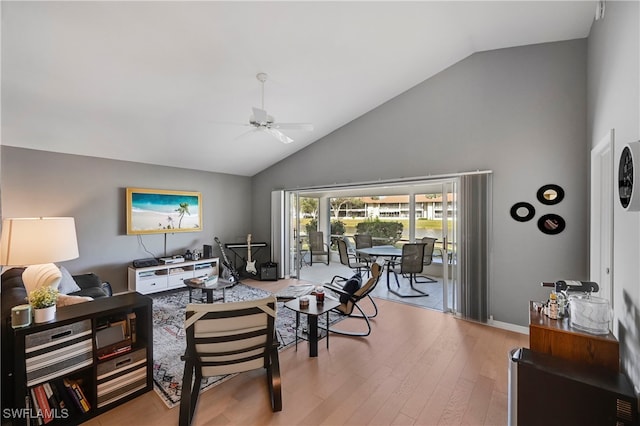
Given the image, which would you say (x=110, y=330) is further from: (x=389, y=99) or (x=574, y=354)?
(x=389, y=99)

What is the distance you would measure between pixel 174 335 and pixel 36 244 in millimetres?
1576

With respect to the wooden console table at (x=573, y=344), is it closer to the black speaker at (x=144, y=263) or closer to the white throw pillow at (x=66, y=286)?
the white throw pillow at (x=66, y=286)

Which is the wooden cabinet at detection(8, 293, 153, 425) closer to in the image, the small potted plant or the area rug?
the small potted plant

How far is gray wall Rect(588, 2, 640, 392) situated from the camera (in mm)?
1476

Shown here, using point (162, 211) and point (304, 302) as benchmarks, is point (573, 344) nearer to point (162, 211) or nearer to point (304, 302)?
point (304, 302)

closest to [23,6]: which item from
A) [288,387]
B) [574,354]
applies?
[288,387]

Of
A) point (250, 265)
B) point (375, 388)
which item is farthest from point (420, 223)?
point (375, 388)

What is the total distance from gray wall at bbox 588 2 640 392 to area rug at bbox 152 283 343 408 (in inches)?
103

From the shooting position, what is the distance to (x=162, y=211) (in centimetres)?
488

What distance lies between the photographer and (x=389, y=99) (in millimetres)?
4266

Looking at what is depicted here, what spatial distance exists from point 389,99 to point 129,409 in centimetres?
471

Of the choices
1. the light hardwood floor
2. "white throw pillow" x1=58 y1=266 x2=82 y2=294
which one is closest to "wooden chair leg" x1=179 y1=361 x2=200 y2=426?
the light hardwood floor

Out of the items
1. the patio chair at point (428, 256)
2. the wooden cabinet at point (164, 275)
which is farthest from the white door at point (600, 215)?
the wooden cabinet at point (164, 275)

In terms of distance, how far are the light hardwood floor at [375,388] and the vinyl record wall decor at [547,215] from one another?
1.30m
